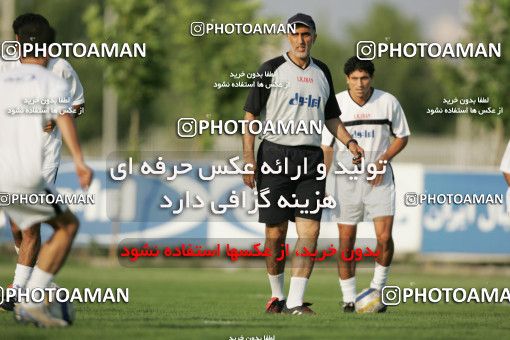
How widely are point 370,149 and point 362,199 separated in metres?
0.58

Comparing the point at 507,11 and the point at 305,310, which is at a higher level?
the point at 507,11

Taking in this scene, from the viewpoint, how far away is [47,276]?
9.91 metres

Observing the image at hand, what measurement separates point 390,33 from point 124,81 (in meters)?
65.3

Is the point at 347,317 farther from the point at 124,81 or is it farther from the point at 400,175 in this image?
the point at 124,81

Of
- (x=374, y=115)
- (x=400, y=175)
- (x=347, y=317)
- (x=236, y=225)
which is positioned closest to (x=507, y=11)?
(x=400, y=175)

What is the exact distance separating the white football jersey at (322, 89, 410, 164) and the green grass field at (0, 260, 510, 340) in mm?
1796

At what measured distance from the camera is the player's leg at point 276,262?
12711mm

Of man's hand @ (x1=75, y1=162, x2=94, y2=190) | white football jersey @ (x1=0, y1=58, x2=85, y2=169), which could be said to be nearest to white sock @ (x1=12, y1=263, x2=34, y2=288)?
white football jersey @ (x1=0, y1=58, x2=85, y2=169)

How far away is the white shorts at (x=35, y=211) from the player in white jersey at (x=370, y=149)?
4706 millimetres

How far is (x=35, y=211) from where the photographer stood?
387 inches

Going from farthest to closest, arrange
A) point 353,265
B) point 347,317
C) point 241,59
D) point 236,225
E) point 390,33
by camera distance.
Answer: point 390,33 → point 241,59 → point 236,225 → point 353,265 → point 347,317

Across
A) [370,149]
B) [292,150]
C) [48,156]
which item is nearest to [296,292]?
[292,150]

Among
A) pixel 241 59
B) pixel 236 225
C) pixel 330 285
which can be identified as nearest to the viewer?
pixel 330 285

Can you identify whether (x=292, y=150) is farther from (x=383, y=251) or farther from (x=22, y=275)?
(x=22, y=275)
